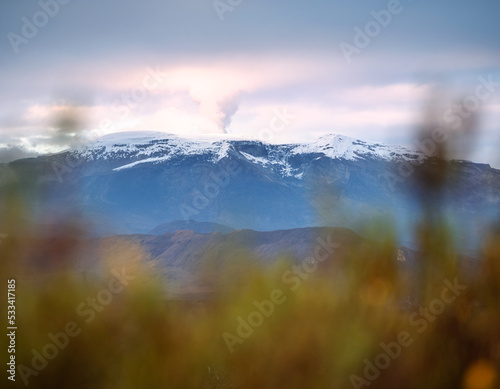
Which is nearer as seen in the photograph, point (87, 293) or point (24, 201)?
point (24, 201)

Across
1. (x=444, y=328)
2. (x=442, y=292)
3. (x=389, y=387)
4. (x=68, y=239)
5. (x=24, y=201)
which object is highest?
(x=24, y=201)

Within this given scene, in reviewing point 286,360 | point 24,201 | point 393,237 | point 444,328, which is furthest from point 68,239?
point 444,328

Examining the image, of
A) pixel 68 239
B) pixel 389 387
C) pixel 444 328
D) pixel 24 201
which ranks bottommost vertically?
pixel 389 387

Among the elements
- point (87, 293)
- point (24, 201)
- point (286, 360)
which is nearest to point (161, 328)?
point (87, 293)

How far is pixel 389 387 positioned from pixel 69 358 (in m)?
18.9

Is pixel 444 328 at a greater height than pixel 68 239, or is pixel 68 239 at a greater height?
pixel 68 239

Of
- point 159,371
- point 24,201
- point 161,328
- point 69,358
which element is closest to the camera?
point 24,201

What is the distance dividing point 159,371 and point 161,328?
138 inches

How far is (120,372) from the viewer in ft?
106

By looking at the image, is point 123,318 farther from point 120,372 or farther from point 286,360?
point 286,360

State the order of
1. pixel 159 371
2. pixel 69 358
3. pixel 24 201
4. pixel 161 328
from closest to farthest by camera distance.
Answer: pixel 24 201
pixel 69 358
pixel 159 371
pixel 161 328

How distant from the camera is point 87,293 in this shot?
34.1 m

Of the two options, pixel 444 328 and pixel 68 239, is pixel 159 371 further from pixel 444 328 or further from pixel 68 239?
pixel 444 328

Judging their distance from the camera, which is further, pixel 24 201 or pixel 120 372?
pixel 120 372
